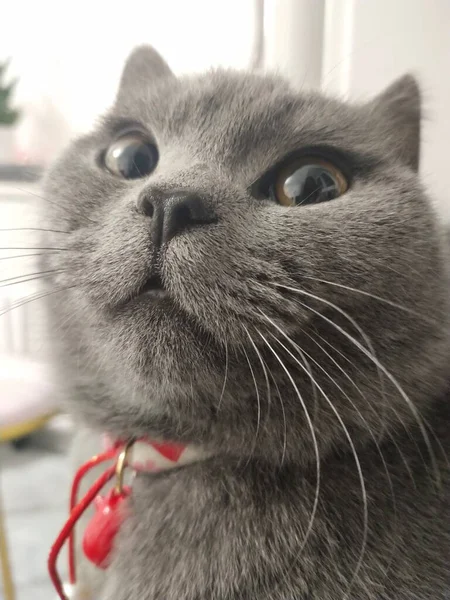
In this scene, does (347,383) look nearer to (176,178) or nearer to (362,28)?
(176,178)

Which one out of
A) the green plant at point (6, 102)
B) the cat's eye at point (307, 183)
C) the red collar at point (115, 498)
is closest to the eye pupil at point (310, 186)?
the cat's eye at point (307, 183)

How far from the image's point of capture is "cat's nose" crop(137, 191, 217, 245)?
42 centimetres

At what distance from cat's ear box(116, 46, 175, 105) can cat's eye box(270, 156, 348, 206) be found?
0.29 meters

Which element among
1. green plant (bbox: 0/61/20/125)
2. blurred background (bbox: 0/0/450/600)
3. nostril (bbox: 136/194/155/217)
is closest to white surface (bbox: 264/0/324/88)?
blurred background (bbox: 0/0/450/600)

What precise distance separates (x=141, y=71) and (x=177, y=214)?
409 millimetres

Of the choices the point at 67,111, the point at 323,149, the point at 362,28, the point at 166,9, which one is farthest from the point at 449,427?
the point at 67,111

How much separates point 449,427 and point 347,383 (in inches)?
5.3

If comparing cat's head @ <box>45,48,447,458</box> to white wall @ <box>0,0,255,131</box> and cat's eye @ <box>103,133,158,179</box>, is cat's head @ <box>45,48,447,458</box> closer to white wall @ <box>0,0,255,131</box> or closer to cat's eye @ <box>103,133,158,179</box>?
cat's eye @ <box>103,133,158,179</box>

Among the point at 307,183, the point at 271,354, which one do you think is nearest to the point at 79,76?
the point at 307,183

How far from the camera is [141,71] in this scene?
29.3 inches

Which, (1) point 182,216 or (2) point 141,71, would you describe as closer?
(1) point 182,216

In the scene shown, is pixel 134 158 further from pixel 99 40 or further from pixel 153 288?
pixel 99 40

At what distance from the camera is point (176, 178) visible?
1.51ft

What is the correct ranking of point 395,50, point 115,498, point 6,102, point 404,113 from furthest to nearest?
point 6,102 → point 395,50 → point 404,113 → point 115,498
